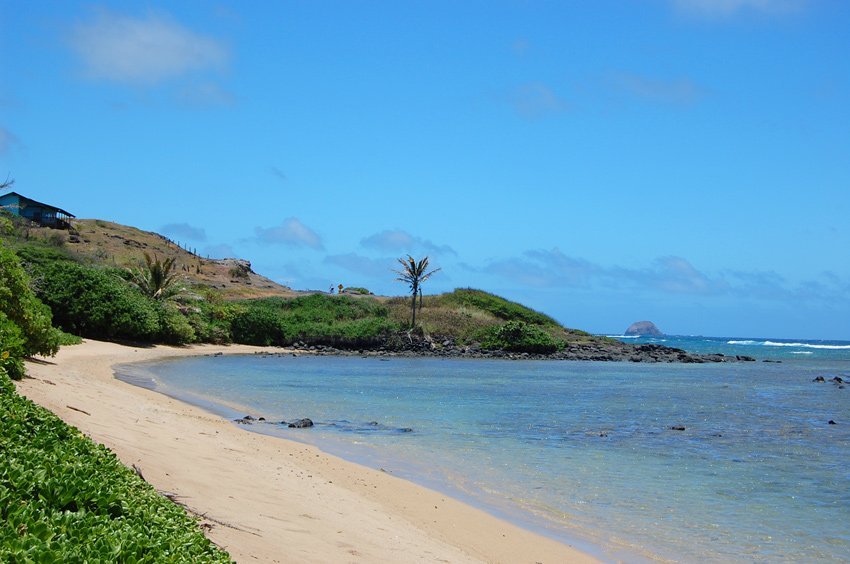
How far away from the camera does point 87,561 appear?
415 cm

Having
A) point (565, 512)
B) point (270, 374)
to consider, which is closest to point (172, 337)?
point (270, 374)

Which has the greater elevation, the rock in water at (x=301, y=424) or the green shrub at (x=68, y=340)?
the green shrub at (x=68, y=340)

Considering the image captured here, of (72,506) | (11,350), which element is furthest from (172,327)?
(72,506)

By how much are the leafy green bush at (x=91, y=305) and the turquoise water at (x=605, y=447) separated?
5.93 m

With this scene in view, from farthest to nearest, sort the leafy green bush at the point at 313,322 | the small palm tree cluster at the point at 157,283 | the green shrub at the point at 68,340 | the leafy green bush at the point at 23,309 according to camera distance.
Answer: the leafy green bush at the point at 313,322
the small palm tree cluster at the point at 157,283
the green shrub at the point at 68,340
the leafy green bush at the point at 23,309

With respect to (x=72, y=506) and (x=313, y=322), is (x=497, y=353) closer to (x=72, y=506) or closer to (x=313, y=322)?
(x=313, y=322)

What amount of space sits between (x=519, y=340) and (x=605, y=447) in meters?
41.3

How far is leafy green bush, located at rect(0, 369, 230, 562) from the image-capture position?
435 centimetres

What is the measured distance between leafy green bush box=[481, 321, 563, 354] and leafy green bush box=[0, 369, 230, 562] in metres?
51.1

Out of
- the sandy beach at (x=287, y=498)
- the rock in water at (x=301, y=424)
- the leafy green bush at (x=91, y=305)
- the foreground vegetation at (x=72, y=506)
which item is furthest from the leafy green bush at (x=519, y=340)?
the foreground vegetation at (x=72, y=506)

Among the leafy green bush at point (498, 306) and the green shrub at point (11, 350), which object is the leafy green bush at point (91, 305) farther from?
the leafy green bush at point (498, 306)

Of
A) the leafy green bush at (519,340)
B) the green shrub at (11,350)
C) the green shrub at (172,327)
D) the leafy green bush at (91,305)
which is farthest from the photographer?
the leafy green bush at (519,340)

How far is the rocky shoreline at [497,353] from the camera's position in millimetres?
52781

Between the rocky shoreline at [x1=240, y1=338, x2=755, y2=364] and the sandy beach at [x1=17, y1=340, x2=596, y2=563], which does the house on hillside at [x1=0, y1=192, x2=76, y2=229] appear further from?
the sandy beach at [x1=17, y1=340, x2=596, y2=563]
